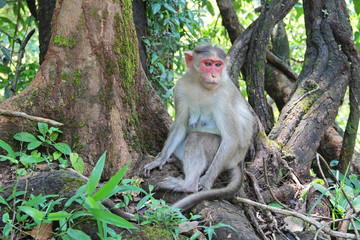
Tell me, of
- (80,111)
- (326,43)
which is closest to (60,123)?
Result: (80,111)

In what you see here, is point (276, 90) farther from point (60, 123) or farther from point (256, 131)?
point (60, 123)

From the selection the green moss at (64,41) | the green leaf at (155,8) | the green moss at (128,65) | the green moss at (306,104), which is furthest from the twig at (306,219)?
the green leaf at (155,8)

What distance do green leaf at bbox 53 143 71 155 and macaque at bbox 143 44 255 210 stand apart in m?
0.80

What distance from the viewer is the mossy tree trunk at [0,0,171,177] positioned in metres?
3.64

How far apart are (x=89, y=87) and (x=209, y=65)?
1239 mm

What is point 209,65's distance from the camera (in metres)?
4.14

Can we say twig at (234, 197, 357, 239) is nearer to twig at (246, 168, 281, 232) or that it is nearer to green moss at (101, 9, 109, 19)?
twig at (246, 168, 281, 232)

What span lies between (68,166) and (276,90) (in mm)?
4434

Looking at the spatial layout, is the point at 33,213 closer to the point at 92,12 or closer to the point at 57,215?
the point at 57,215

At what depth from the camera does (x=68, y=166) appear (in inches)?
132

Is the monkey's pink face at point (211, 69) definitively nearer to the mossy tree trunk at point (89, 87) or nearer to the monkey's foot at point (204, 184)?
the mossy tree trunk at point (89, 87)

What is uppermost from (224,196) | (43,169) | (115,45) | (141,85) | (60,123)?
(115,45)

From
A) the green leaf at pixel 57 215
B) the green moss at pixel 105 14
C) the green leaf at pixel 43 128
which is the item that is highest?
the green moss at pixel 105 14

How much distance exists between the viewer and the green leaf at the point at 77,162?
3.29 meters
